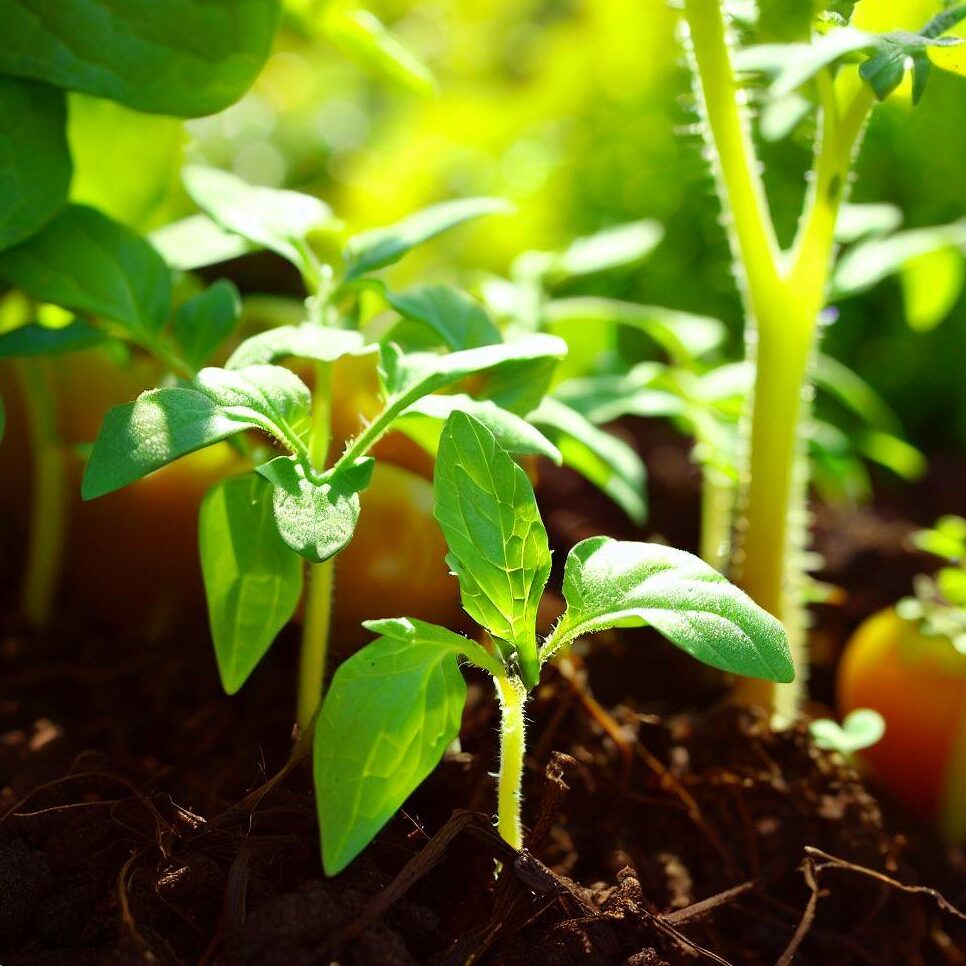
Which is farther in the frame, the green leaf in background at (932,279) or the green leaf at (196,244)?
the green leaf in background at (932,279)

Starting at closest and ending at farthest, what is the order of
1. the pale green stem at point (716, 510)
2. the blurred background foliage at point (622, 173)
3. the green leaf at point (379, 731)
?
the green leaf at point (379, 731) < the pale green stem at point (716, 510) < the blurred background foliage at point (622, 173)

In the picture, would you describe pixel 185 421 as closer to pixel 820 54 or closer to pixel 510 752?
pixel 510 752

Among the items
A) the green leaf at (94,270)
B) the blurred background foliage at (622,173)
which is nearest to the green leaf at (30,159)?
the green leaf at (94,270)

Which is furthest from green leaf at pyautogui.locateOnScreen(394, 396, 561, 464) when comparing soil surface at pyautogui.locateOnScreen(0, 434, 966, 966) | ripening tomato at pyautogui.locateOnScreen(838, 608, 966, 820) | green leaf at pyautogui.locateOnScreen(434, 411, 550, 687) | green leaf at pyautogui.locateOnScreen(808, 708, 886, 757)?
ripening tomato at pyautogui.locateOnScreen(838, 608, 966, 820)

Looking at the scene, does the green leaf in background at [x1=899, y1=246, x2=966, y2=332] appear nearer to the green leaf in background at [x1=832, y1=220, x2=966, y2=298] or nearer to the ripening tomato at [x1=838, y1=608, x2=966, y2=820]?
the green leaf in background at [x1=832, y1=220, x2=966, y2=298]

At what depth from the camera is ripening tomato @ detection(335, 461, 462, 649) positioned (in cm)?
65

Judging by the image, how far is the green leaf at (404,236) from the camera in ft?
1.75

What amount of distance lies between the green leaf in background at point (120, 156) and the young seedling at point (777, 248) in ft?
1.25

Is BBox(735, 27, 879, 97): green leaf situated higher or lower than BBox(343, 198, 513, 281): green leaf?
higher

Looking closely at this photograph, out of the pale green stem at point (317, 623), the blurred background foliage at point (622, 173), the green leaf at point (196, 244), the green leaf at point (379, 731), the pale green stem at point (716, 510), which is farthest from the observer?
the blurred background foliage at point (622, 173)

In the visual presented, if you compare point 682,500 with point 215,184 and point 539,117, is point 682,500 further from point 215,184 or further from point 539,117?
point 539,117

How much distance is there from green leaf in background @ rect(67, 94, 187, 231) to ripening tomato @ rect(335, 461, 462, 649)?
0.27 metres

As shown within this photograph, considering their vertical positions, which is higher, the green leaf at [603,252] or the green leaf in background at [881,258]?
the green leaf in background at [881,258]

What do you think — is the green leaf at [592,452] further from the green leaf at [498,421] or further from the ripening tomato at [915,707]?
the ripening tomato at [915,707]
